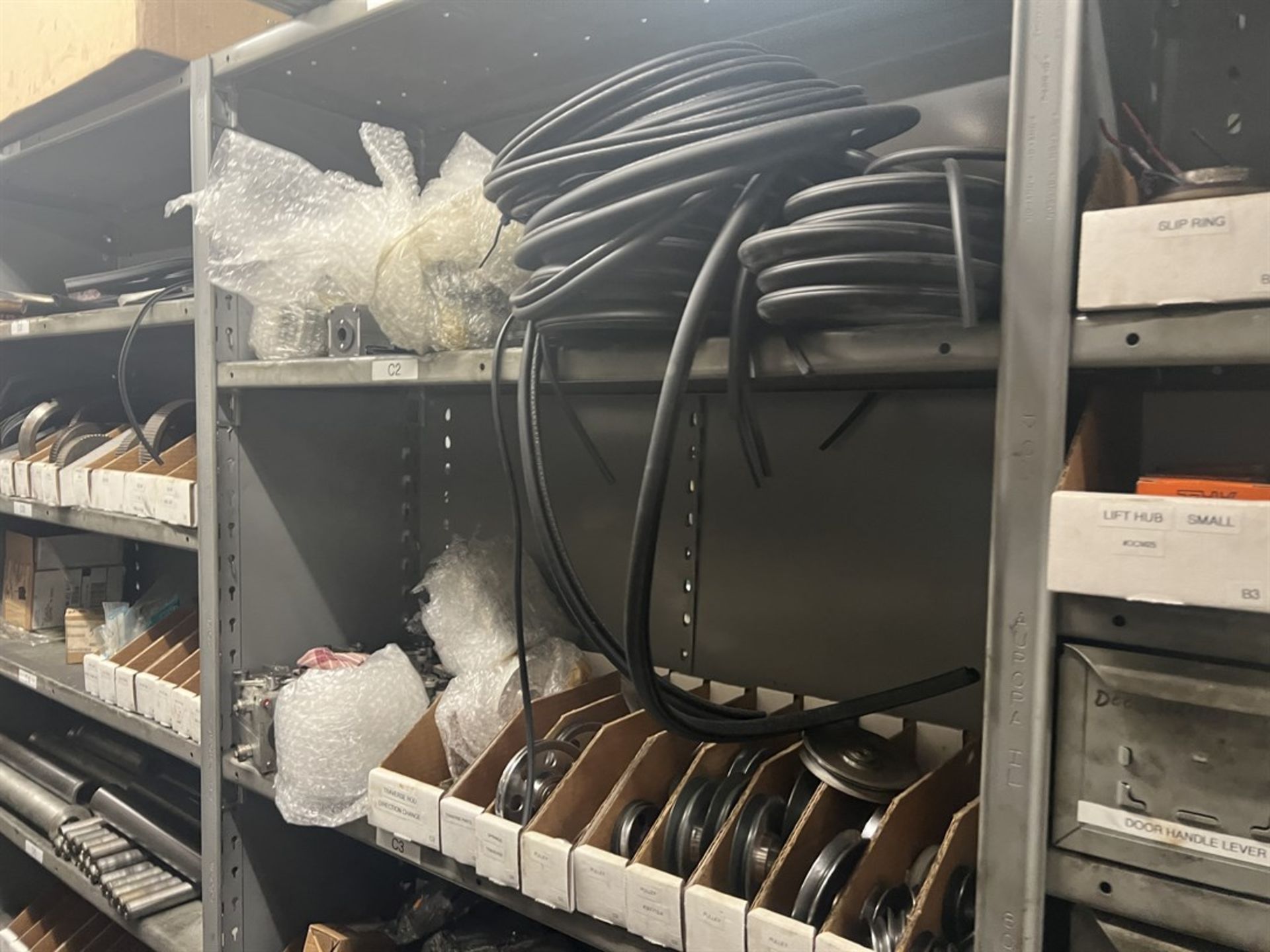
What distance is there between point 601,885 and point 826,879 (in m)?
0.23

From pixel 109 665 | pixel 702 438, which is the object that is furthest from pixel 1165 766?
pixel 109 665

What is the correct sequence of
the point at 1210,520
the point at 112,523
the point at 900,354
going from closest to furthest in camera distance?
the point at 1210,520 < the point at 900,354 < the point at 112,523

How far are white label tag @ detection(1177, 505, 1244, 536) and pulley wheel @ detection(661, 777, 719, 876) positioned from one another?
55cm

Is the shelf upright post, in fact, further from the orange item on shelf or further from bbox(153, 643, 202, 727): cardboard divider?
bbox(153, 643, 202, 727): cardboard divider

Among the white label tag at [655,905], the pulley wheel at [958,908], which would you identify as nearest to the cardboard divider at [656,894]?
the white label tag at [655,905]

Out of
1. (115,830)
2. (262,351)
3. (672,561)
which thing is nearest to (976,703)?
(672,561)

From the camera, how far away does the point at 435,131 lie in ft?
5.26

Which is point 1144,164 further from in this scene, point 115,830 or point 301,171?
point 115,830

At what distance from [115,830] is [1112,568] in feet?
6.21

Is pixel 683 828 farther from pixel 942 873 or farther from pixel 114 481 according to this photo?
pixel 114 481

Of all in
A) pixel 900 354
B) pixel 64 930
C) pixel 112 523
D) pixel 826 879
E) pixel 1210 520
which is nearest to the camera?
pixel 1210 520

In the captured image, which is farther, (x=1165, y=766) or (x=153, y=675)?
(x=153, y=675)

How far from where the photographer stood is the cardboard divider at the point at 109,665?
1554mm

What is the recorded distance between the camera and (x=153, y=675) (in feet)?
4.92
